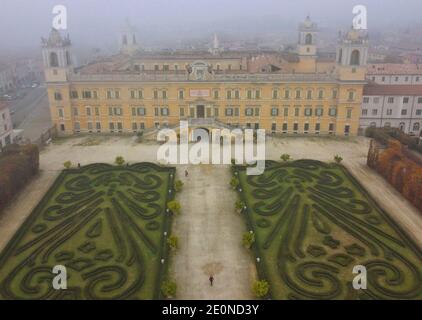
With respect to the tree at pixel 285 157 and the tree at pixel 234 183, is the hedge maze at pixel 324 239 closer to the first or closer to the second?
the tree at pixel 234 183

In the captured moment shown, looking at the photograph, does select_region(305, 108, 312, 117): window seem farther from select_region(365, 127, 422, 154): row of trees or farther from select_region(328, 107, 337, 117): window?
select_region(365, 127, 422, 154): row of trees

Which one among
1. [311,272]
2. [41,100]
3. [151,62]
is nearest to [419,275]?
[311,272]

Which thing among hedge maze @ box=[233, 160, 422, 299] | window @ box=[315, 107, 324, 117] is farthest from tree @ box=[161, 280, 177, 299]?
window @ box=[315, 107, 324, 117]

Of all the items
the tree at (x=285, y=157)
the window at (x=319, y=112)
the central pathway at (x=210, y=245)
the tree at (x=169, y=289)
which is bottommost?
the central pathway at (x=210, y=245)

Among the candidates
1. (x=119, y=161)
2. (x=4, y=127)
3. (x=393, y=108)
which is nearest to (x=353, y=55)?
(x=393, y=108)

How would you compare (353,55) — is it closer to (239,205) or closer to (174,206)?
(239,205)

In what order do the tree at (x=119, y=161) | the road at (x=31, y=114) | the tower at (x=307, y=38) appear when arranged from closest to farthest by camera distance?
the tree at (x=119, y=161), the road at (x=31, y=114), the tower at (x=307, y=38)

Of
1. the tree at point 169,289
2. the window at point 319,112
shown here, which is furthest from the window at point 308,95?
the tree at point 169,289
